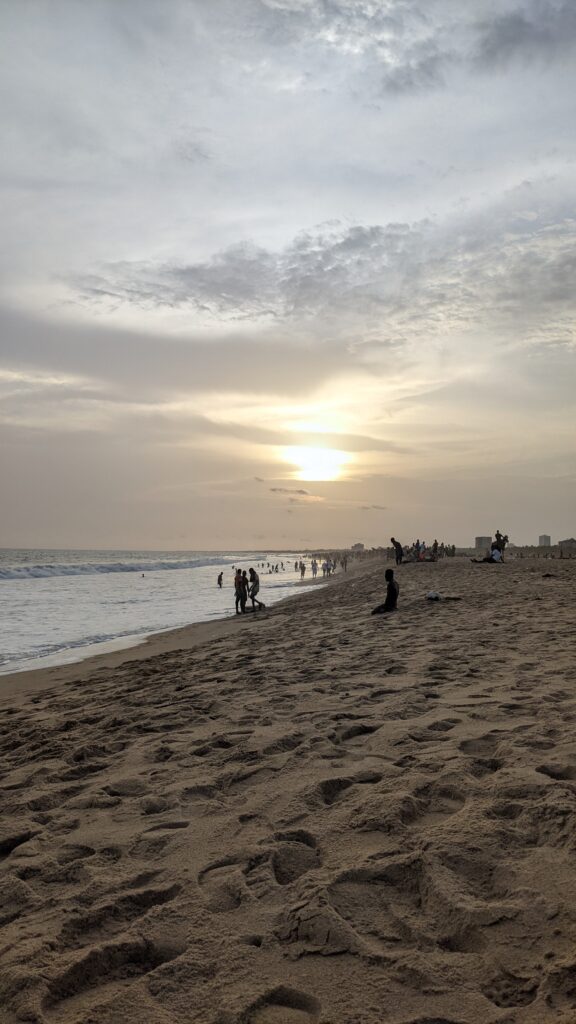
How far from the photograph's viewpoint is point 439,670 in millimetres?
7609

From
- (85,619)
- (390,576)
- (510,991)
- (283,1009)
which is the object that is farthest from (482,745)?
(85,619)

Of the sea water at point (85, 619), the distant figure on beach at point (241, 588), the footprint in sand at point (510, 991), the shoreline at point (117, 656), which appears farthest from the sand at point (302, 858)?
the distant figure on beach at point (241, 588)

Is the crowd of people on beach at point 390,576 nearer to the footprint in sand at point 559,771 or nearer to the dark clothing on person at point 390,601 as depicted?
the dark clothing on person at point 390,601

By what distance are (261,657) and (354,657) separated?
1906 mm

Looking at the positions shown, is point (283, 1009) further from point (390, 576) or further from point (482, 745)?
point (390, 576)

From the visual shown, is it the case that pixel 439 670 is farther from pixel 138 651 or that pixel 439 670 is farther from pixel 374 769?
pixel 138 651

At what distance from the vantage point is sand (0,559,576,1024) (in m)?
2.36

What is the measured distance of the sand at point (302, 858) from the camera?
2.36m

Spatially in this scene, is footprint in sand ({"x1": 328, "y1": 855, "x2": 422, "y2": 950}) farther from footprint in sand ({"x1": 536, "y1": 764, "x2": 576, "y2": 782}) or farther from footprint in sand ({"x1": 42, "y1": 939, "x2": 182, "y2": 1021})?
footprint in sand ({"x1": 536, "y1": 764, "x2": 576, "y2": 782})

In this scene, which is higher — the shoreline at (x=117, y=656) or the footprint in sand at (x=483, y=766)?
the footprint in sand at (x=483, y=766)

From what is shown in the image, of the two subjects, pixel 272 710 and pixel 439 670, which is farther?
pixel 439 670

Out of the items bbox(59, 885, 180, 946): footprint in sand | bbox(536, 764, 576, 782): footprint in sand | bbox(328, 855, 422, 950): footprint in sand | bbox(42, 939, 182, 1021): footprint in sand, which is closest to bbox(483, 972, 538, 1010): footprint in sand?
bbox(328, 855, 422, 950): footprint in sand

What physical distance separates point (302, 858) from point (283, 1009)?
3.37ft

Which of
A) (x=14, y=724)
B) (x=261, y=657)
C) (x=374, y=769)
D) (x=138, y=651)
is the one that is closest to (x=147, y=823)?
(x=374, y=769)
